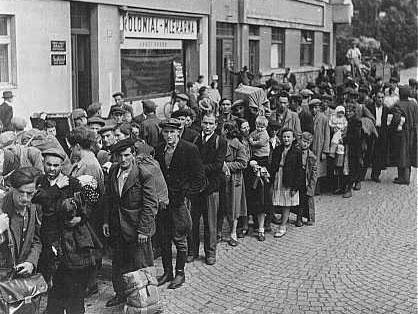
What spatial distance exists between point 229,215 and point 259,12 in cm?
1668

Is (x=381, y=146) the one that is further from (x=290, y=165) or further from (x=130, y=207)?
(x=130, y=207)

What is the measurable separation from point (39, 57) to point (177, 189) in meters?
6.20

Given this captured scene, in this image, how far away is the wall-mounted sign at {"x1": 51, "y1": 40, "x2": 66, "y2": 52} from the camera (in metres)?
13.0

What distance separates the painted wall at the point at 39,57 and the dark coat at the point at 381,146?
619 cm

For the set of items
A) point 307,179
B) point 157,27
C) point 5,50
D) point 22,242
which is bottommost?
point 307,179

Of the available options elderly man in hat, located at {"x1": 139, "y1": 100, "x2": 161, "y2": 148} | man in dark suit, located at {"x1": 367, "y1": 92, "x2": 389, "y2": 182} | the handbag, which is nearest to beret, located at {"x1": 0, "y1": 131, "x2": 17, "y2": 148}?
elderly man in hat, located at {"x1": 139, "y1": 100, "x2": 161, "y2": 148}

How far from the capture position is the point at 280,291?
745 centimetres

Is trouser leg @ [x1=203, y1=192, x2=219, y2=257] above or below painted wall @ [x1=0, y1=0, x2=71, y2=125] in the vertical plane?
below

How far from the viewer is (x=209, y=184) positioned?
8406mm

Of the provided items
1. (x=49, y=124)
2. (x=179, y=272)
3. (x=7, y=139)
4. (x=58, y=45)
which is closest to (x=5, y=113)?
(x=58, y=45)

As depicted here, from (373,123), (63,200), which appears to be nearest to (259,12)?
(373,123)

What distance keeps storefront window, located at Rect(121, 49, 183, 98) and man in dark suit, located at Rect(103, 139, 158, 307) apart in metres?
9.53

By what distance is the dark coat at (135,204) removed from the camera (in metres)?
6.49

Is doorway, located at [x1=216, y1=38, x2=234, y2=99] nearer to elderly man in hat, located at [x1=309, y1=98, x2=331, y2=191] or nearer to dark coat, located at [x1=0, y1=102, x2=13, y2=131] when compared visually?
elderly man in hat, located at [x1=309, y1=98, x2=331, y2=191]
